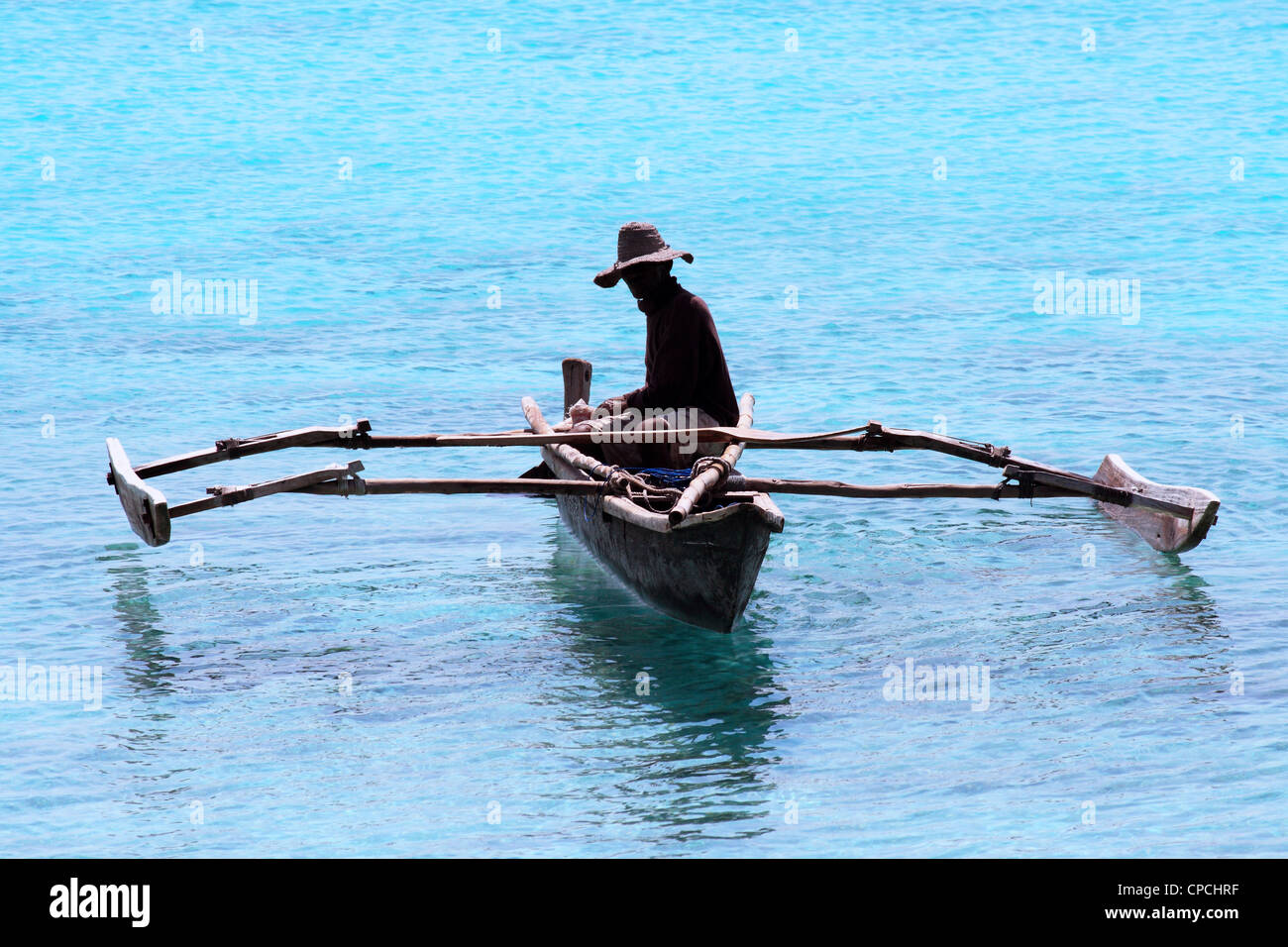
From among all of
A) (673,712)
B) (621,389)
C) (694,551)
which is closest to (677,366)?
(694,551)

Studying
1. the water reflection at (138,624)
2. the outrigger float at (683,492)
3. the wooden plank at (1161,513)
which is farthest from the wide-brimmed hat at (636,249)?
the water reflection at (138,624)

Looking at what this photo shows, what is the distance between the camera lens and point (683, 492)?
6859 mm

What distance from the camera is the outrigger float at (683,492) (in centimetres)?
658

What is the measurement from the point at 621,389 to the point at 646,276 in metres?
5.17

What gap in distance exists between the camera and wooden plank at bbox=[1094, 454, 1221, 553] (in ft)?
24.8

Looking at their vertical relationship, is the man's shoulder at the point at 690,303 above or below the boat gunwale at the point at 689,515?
above

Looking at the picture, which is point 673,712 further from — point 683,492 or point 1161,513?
point 1161,513

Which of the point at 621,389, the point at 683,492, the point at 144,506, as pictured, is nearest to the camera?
the point at 683,492

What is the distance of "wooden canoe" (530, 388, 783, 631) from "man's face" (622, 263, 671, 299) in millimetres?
833

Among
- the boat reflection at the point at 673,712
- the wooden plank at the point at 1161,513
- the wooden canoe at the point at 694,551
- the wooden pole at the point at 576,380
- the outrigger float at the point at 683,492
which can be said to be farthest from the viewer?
the wooden pole at the point at 576,380

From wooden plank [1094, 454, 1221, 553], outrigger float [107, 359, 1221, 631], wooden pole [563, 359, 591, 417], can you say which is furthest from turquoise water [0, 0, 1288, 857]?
wooden pole [563, 359, 591, 417]

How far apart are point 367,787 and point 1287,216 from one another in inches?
652

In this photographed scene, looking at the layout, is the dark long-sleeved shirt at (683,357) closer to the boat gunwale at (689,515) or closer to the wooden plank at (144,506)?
the boat gunwale at (689,515)

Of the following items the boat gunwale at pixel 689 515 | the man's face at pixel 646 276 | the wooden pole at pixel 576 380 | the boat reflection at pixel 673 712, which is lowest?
the boat reflection at pixel 673 712
